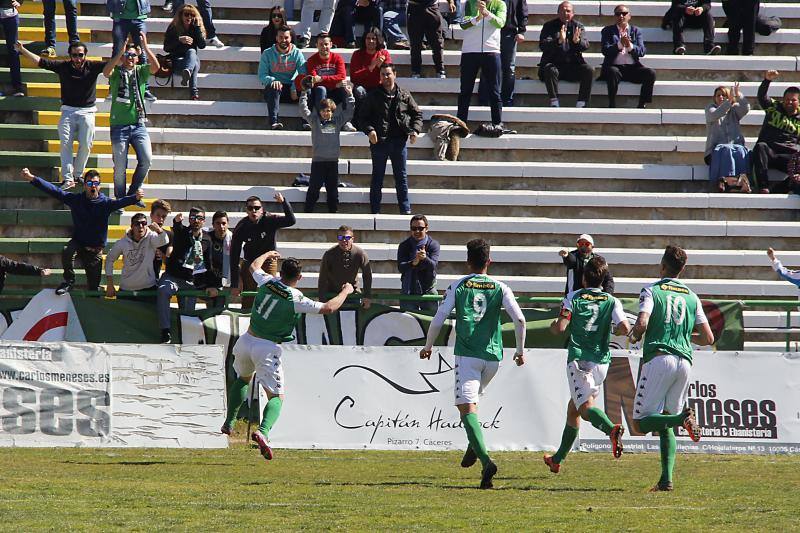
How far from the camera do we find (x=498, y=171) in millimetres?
20109

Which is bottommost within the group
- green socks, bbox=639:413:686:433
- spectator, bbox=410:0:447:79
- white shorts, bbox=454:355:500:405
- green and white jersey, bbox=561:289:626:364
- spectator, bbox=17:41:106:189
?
green socks, bbox=639:413:686:433

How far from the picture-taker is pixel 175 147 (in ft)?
66.2

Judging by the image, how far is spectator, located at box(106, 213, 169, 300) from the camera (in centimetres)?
1562

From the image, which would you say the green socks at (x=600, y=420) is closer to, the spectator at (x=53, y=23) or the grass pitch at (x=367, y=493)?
the grass pitch at (x=367, y=493)

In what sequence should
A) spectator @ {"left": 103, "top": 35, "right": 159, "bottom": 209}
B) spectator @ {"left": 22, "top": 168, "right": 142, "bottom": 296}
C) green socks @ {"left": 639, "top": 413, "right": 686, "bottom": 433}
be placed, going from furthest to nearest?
spectator @ {"left": 103, "top": 35, "right": 159, "bottom": 209}, spectator @ {"left": 22, "top": 168, "right": 142, "bottom": 296}, green socks @ {"left": 639, "top": 413, "right": 686, "bottom": 433}

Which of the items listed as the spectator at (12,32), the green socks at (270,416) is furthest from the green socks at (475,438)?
the spectator at (12,32)

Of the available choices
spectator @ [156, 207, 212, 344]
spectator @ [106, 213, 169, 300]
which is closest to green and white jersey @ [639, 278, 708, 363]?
spectator @ [156, 207, 212, 344]

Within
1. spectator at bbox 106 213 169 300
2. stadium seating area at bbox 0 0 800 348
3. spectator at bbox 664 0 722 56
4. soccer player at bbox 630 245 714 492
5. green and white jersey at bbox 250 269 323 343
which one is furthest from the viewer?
spectator at bbox 664 0 722 56

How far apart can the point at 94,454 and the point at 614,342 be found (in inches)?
244

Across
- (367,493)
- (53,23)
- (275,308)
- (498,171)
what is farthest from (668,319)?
(53,23)

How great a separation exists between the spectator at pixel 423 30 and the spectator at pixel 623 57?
104 inches

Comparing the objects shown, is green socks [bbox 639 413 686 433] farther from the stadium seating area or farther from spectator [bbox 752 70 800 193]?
spectator [bbox 752 70 800 193]

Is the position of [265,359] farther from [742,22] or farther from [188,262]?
[742,22]

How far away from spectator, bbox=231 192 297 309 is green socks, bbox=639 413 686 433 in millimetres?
6418
